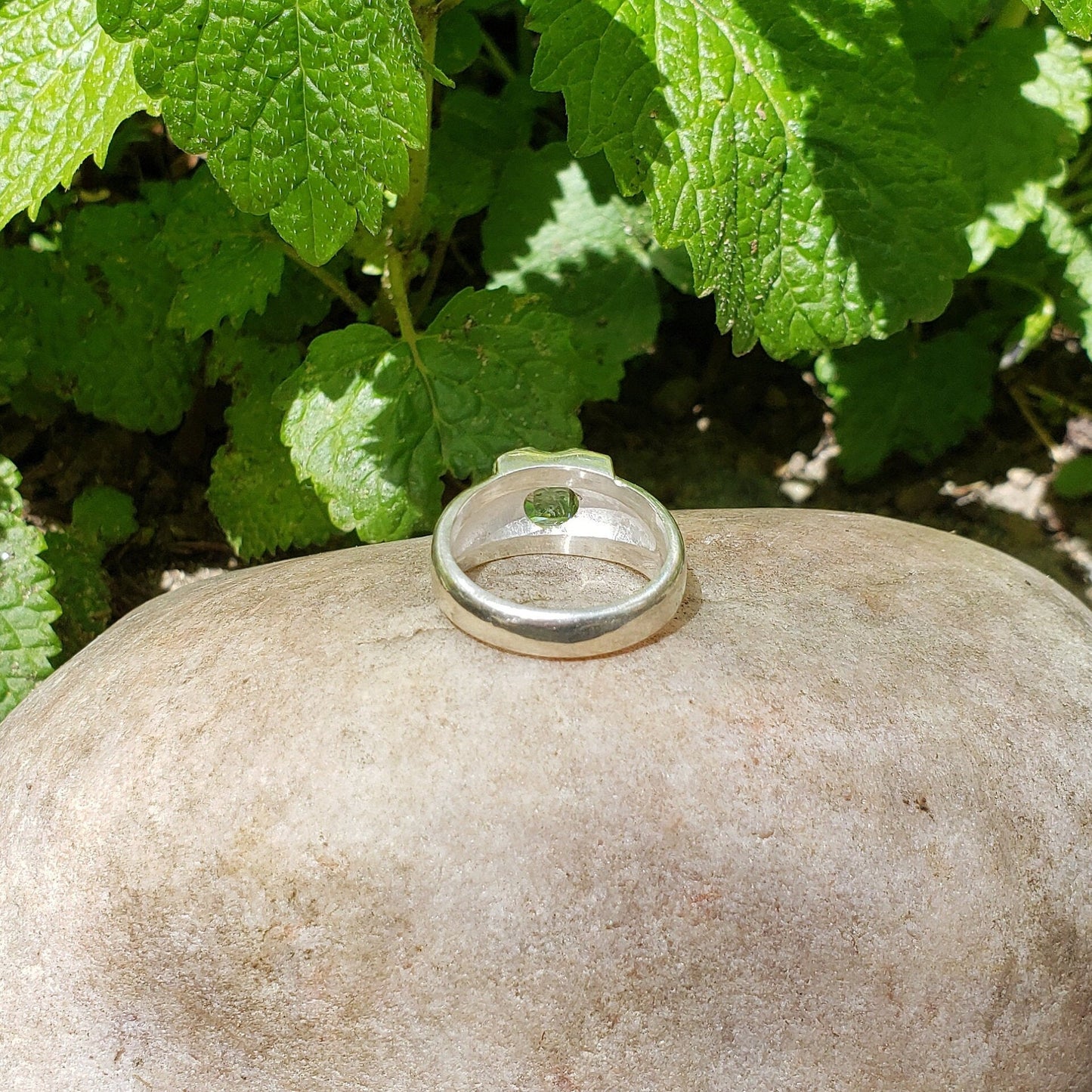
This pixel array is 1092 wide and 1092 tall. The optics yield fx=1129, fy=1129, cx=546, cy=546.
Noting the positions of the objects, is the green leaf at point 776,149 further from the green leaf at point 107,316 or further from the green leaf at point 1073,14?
the green leaf at point 107,316

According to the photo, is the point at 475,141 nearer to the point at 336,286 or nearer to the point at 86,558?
the point at 336,286

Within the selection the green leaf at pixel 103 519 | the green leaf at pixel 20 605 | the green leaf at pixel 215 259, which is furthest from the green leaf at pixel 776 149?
the green leaf at pixel 103 519

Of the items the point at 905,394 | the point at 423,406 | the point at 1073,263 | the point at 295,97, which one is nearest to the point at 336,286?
the point at 423,406

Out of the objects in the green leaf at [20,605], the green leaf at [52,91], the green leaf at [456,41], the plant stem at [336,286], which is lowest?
the green leaf at [20,605]

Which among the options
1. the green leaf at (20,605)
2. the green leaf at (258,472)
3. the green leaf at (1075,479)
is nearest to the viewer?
the green leaf at (20,605)

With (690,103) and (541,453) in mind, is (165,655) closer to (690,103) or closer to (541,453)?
(541,453)

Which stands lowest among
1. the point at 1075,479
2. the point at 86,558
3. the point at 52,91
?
the point at 1075,479
